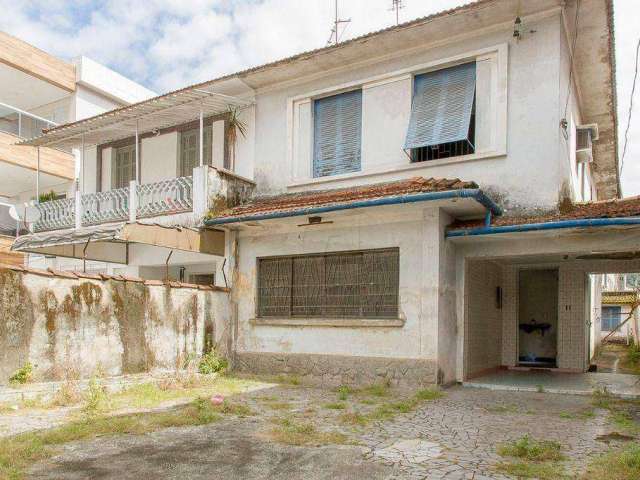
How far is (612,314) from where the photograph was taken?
24500mm

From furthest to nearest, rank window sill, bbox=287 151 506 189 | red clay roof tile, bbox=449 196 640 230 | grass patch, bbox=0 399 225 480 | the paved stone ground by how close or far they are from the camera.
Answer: window sill, bbox=287 151 506 189 → red clay roof tile, bbox=449 196 640 230 → grass patch, bbox=0 399 225 480 → the paved stone ground

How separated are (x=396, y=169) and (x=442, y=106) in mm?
1502

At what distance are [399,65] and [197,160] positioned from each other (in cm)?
588

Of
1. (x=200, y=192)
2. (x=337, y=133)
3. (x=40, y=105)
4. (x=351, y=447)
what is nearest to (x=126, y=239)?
(x=200, y=192)

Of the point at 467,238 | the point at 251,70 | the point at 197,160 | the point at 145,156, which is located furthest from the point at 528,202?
the point at 145,156

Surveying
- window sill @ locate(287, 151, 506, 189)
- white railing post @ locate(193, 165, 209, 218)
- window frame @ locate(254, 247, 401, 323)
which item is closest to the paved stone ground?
window frame @ locate(254, 247, 401, 323)

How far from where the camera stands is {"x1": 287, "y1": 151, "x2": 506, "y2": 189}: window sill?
10.2 meters

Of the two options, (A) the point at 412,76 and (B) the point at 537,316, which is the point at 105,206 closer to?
(A) the point at 412,76

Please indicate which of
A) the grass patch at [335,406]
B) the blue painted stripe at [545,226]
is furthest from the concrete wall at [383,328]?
the grass patch at [335,406]

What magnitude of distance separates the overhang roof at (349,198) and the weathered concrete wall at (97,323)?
191 centimetres

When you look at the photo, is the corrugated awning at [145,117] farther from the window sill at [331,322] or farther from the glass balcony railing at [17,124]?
the glass balcony railing at [17,124]

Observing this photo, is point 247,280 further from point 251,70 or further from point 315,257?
point 251,70

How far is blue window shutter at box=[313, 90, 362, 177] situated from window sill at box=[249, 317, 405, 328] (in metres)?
3.29

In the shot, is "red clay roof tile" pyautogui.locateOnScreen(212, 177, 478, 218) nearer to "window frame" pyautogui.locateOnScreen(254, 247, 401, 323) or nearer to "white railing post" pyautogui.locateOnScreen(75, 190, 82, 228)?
"window frame" pyautogui.locateOnScreen(254, 247, 401, 323)
